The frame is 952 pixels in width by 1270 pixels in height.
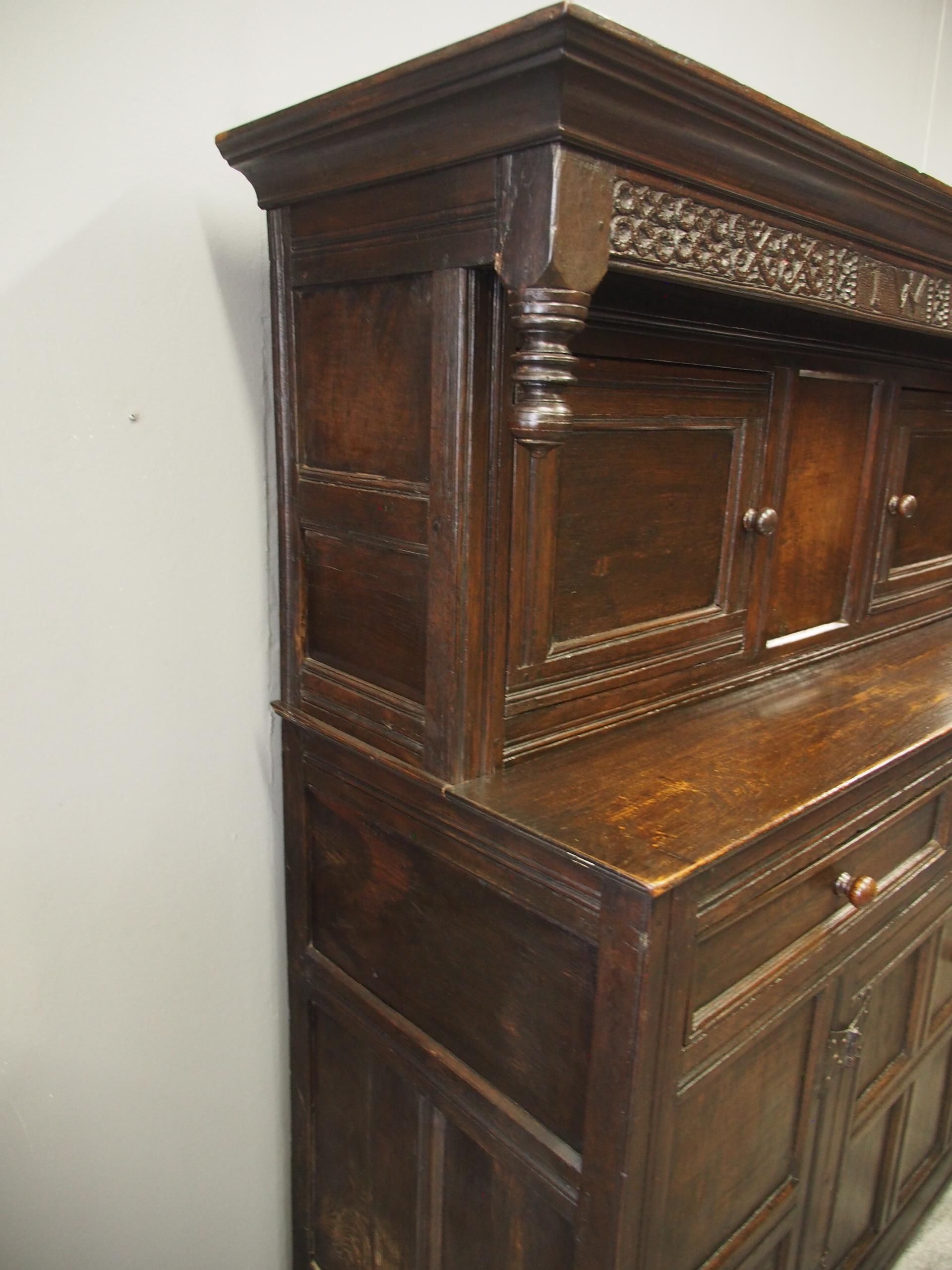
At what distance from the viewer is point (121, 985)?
1.26m

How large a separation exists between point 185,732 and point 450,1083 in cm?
57

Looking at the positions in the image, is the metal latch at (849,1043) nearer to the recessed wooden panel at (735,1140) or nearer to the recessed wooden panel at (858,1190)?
the recessed wooden panel at (735,1140)

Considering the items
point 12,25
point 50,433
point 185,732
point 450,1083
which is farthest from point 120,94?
point 450,1083

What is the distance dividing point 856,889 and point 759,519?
55 centimetres

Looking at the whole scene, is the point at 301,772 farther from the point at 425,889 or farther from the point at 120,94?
the point at 120,94

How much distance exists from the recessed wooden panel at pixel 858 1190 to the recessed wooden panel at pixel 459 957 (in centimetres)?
67

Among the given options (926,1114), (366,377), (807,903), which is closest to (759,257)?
(366,377)

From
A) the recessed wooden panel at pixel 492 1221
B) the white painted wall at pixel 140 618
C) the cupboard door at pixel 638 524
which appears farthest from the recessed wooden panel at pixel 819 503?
the recessed wooden panel at pixel 492 1221

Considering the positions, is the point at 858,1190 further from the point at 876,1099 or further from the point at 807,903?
the point at 807,903

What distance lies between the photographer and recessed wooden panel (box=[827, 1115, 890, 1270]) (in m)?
1.42

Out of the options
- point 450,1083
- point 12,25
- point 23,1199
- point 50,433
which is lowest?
point 23,1199

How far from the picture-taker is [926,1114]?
1672 mm

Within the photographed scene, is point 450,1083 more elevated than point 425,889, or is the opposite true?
point 425,889

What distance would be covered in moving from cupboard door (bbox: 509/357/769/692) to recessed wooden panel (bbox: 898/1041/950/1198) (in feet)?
2.80
